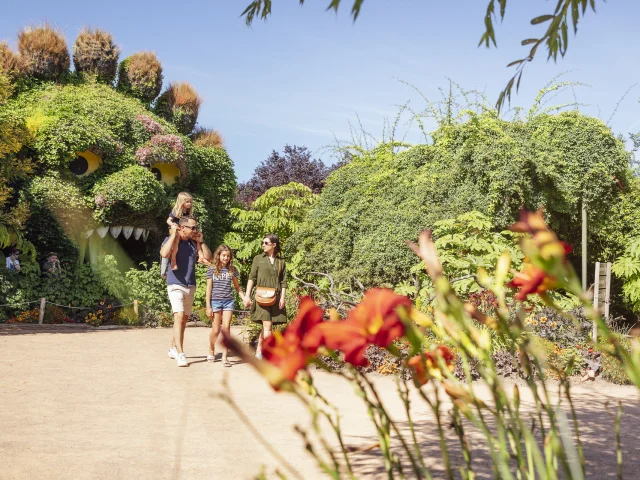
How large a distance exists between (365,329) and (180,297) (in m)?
6.50

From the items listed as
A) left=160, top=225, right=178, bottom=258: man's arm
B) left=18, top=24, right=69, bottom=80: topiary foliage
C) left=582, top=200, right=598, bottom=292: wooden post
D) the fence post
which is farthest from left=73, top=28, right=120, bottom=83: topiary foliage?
left=582, top=200, right=598, bottom=292: wooden post

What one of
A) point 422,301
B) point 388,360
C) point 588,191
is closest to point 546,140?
point 588,191

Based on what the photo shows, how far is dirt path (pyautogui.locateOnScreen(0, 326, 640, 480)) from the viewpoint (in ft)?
12.3

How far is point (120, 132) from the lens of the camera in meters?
Answer: 15.3

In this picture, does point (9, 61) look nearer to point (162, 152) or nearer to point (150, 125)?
point (150, 125)

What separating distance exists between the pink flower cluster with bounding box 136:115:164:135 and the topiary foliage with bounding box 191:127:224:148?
1.94m

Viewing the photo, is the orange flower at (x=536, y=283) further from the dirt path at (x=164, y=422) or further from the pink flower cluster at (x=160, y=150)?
the pink flower cluster at (x=160, y=150)

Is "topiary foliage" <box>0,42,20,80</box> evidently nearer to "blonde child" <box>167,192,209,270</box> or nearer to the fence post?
the fence post

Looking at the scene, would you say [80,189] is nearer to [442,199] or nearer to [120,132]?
[120,132]

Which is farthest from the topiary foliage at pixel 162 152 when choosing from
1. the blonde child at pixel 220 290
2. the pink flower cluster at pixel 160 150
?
the blonde child at pixel 220 290

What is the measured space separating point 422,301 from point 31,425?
563cm

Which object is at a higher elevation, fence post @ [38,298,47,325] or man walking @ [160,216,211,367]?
man walking @ [160,216,211,367]

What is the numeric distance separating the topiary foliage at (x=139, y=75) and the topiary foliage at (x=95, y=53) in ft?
1.66

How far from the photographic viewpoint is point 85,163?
14883 millimetres
